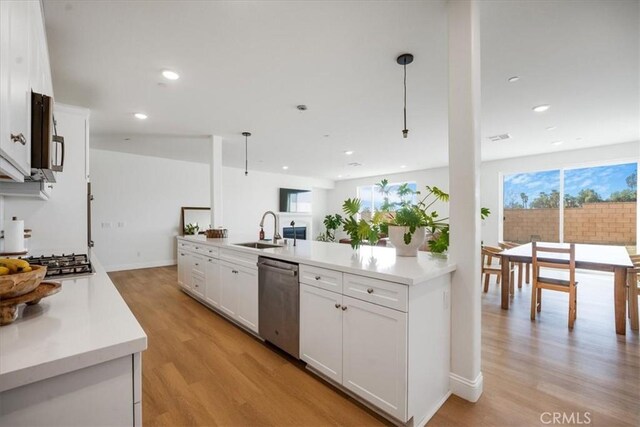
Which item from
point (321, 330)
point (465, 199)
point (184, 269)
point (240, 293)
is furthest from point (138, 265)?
point (465, 199)

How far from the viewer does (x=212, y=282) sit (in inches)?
140

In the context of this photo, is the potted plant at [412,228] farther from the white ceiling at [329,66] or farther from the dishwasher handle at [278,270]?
the white ceiling at [329,66]

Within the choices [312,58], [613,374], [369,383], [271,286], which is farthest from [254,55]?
[613,374]

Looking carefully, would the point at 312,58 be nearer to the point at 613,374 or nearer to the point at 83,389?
the point at 83,389

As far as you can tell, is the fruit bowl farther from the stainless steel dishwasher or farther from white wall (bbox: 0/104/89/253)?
white wall (bbox: 0/104/89/253)

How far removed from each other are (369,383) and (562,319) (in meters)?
3.03

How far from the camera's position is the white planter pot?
2.25 meters

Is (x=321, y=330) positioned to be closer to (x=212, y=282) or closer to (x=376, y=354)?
(x=376, y=354)

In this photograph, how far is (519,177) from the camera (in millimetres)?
6566

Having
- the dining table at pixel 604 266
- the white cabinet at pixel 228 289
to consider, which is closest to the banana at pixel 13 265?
the white cabinet at pixel 228 289

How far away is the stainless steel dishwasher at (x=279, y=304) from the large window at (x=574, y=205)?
6.03 m

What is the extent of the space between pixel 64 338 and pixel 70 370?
0.49 ft

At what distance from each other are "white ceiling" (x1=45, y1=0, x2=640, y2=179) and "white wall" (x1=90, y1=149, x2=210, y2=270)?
1523 millimetres

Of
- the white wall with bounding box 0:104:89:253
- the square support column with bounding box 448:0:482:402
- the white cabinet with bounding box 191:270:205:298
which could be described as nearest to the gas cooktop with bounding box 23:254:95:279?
the white wall with bounding box 0:104:89:253
